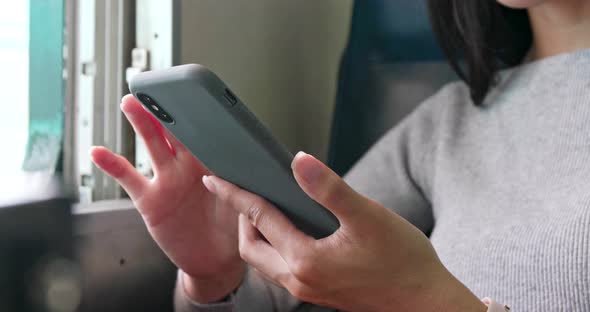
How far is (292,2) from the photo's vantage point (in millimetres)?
1235

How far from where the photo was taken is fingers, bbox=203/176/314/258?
465mm

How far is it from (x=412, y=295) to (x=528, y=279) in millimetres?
246

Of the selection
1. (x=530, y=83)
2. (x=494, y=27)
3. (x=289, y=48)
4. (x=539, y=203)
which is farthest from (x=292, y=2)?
(x=539, y=203)

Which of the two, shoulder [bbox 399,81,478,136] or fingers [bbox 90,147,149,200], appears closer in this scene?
fingers [bbox 90,147,149,200]

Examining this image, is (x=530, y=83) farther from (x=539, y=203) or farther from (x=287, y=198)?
(x=287, y=198)

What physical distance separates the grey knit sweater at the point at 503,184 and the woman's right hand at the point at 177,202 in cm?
8

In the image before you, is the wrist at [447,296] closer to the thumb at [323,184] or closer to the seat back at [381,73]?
the thumb at [323,184]

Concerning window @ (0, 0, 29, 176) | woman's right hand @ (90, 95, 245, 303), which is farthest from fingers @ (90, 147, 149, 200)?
window @ (0, 0, 29, 176)

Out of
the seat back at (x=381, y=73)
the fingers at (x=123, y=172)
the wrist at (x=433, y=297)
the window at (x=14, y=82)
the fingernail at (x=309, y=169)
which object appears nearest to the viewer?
the fingernail at (x=309, y=169)

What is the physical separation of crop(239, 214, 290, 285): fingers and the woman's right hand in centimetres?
7

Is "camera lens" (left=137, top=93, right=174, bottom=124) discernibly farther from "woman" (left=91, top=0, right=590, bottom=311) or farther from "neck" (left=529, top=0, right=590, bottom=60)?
"neck" (left=529, top=0, right=590, bottom=60)

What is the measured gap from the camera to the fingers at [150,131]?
21.7 inches

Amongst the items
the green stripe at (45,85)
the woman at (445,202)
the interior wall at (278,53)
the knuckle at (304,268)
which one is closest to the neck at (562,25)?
the woman at (445,202)

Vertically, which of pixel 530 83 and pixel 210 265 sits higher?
pixel 530 83
